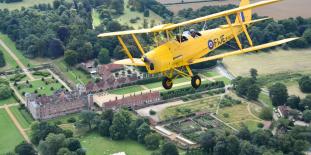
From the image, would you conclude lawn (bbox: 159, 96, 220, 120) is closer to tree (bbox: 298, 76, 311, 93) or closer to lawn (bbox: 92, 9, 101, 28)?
tree (bbox: 298, 76, 311, 93)

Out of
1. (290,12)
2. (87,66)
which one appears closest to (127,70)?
(87,66)

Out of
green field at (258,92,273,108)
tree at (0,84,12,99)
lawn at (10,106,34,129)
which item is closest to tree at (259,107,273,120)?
green field at (258,92,273,108)

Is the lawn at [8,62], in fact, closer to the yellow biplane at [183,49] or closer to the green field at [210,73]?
the green field at [210,73]

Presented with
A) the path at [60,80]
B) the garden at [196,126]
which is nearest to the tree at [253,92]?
the garden at [196,126]

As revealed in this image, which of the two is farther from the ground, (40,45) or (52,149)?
(40,45)

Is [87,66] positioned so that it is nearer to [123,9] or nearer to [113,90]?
[113,90]

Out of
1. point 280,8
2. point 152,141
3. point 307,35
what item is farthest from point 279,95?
point 280,8
